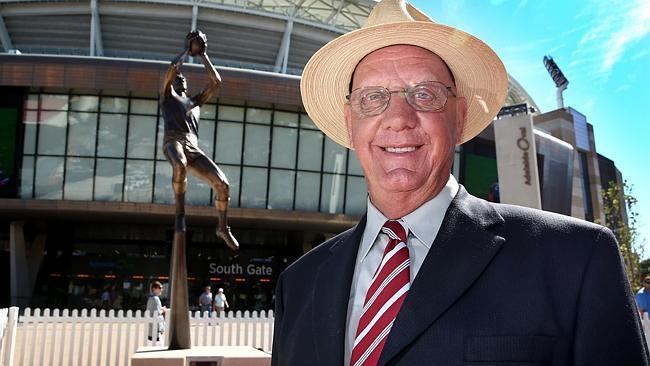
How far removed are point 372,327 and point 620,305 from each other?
74 cm

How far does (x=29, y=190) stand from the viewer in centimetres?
2903

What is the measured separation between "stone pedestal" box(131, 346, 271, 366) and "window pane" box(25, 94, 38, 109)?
2438cm

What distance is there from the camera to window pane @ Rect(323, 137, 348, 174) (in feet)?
105

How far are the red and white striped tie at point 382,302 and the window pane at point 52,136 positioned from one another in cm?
3042

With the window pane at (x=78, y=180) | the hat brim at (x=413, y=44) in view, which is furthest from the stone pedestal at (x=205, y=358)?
the window pane at (x=78, y=180)

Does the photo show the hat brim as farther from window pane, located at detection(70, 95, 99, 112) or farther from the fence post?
window pane, located at detection(70, 95, 99, 112)

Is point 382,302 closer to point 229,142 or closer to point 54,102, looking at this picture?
point 229,142

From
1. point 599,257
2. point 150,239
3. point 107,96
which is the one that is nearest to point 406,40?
point 599,257

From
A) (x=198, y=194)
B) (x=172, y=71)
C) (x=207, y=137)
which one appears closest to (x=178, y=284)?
(x=172, y=71)

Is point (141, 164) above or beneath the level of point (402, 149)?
above

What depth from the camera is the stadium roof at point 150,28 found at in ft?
126

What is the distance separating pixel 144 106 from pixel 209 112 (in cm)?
323

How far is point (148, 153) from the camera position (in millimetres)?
29875

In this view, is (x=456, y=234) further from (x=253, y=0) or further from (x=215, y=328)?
(x=253, y=0)
